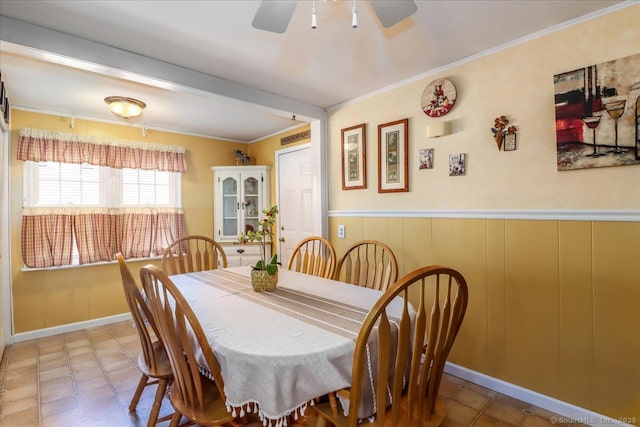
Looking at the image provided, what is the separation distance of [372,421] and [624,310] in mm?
1492

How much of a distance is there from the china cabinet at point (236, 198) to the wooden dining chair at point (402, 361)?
320cm

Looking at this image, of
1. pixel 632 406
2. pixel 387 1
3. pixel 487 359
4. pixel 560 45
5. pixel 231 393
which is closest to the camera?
pixel 231 393

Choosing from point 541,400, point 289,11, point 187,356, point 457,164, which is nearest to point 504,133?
point 457,164

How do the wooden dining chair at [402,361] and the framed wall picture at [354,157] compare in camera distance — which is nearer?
the wooden dining chair at [402,361]

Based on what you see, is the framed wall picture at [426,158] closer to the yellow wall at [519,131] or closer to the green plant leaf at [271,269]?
the yellow wall at [519,131]

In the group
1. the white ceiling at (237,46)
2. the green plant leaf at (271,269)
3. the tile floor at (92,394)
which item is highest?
the white ceiling at (237,46)

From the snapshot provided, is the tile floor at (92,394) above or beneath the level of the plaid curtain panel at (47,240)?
beneath

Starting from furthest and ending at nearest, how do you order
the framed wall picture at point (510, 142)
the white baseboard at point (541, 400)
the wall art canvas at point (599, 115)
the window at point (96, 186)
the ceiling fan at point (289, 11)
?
1. the window at point (96, 186)
2. the framed wall picture at point (510, 142)
3. the white baseboard at point (541, 400)
4. the wall art canvas at point (599, 115)
5. the ceiling fan at point (289, 11)

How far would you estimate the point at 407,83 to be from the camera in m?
2.52

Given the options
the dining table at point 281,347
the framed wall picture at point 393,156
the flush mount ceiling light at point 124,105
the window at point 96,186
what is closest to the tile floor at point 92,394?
the dining table at point 281,347

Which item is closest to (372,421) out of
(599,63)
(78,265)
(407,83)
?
(599,63)

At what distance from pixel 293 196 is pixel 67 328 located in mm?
2715

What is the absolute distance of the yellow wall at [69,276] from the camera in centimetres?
298

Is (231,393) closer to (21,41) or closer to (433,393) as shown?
(433,393)
